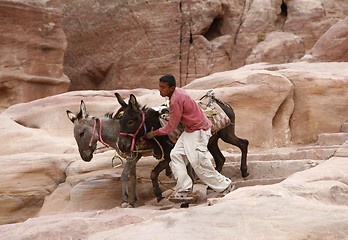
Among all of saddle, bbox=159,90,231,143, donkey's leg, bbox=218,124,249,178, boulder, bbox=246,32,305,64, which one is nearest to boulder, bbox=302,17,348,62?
boulder, bbox=246,32,305,64

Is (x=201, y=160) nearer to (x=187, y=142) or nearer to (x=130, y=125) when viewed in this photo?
(x=187, y=142)

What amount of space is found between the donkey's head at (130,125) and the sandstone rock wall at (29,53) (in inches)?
434

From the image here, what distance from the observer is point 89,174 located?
30.5ft

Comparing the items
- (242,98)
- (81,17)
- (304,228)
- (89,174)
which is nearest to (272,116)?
(242,98)

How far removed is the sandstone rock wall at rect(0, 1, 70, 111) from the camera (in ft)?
59.8

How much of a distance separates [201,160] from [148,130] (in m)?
1.51

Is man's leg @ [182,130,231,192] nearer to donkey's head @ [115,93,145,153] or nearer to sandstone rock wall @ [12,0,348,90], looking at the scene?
donkey's head @ [115,93,145,153]

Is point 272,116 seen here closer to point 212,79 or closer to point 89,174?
point 212,79

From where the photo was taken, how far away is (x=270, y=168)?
340 inches

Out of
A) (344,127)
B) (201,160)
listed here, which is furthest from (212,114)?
(344,127)

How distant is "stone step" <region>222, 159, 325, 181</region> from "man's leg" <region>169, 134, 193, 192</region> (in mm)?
1747

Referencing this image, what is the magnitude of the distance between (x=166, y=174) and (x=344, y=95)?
4389 mm

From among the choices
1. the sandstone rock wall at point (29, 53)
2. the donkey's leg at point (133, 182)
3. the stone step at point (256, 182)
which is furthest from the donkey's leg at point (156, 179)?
the sandstone rock wall at point (29, 53)

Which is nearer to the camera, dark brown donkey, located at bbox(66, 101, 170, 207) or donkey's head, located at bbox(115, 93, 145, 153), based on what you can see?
donkey's head, located at bbox(115, 93, 145, 153)
